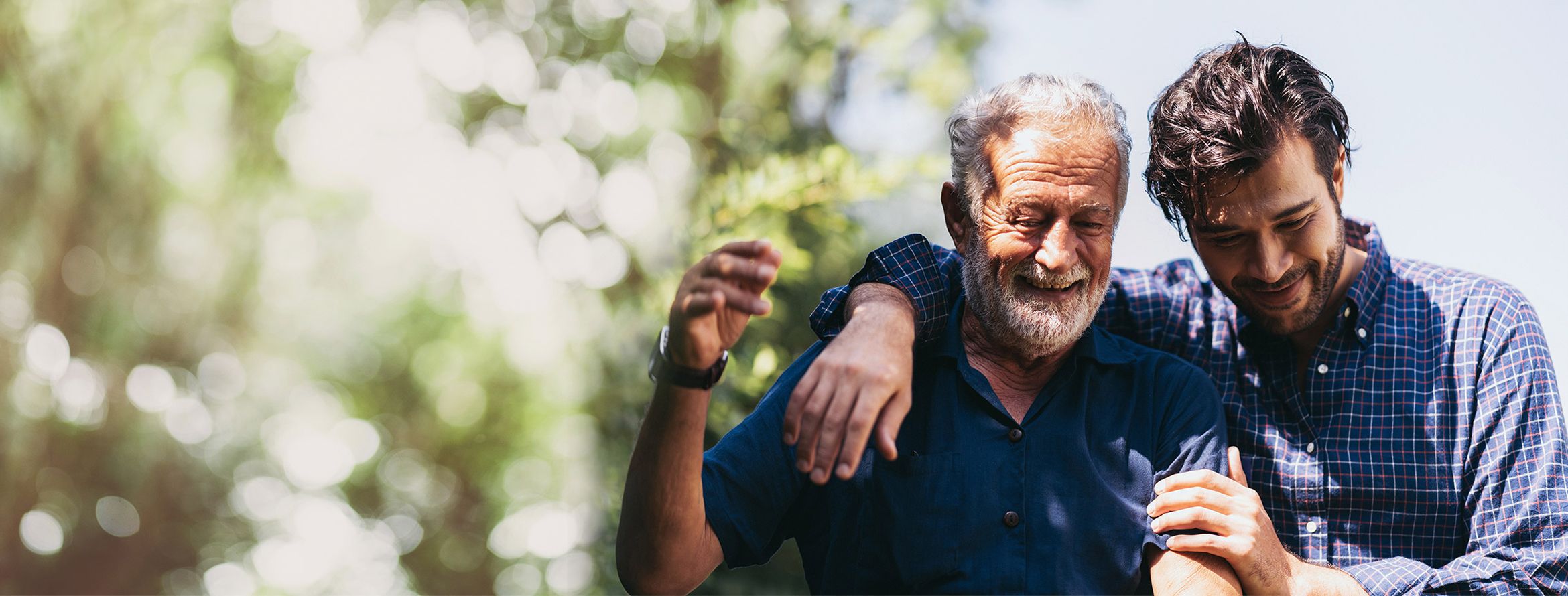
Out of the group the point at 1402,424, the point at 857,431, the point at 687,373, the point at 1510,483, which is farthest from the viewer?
the point at 1402,424

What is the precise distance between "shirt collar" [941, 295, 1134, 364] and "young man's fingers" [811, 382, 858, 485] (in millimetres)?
599

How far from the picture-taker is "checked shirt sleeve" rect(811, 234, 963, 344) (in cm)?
215

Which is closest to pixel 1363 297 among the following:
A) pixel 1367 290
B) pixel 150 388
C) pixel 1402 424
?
pixel 1367 290

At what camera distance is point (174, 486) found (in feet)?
31.4

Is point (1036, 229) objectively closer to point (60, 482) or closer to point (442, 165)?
point (442, 165)

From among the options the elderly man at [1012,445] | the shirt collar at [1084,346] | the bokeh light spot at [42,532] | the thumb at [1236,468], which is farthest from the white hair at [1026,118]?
the bokeh light spot at [42,532]

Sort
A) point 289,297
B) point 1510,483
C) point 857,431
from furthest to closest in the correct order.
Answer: point 289,297, point 1510,483, point 857,431

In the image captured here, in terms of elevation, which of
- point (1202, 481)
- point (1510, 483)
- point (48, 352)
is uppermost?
point (48, 352)

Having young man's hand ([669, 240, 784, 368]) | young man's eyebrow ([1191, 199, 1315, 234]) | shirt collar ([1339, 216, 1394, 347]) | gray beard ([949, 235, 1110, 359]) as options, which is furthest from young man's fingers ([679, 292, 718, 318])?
shirt collar ([1339, 216, 1394, 347])

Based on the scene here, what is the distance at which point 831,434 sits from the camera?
158 centimetres

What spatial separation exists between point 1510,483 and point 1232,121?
83cm

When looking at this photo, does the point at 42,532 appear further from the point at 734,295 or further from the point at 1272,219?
the point at 1272,219

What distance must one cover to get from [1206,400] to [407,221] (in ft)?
27.3


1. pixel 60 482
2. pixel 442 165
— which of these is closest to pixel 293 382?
pixel 60 482
